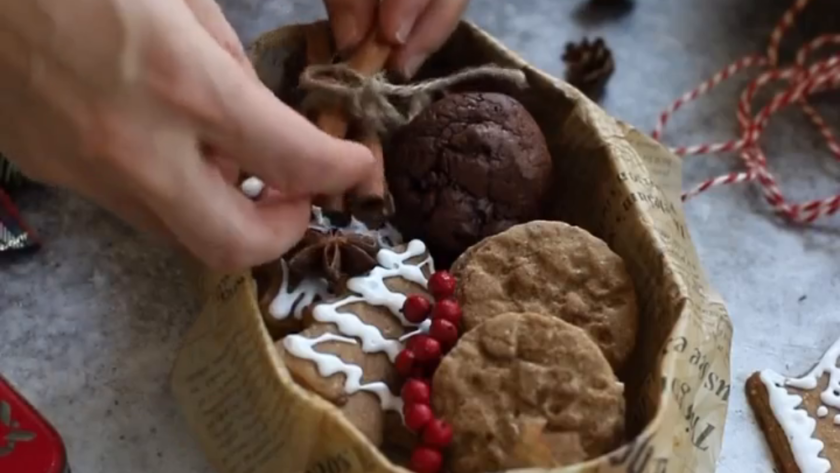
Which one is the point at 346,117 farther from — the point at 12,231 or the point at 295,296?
the point at 12,231

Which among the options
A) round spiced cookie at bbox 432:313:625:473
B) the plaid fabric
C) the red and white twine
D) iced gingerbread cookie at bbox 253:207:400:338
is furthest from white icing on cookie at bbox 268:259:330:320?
the red and white twine

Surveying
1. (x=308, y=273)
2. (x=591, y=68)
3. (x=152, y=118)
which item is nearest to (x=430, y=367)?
(x=308, y=273)

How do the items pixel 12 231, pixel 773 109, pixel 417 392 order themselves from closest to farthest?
pixel 417 392, pixel 12 231, pixel 773 109

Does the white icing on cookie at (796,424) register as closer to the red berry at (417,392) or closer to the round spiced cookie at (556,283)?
the round spiced cookie at (556,283)

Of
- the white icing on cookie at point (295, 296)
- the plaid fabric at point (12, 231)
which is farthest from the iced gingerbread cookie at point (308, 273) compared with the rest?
the plaid fabric at point (12, 231)

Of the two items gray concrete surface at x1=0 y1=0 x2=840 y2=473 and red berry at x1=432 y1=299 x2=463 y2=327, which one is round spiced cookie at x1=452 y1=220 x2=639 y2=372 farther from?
gray concrete surface at x1=0 y1=0 x2=840 y2=473

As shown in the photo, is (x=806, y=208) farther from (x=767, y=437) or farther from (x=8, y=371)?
(x=8, y=371)
